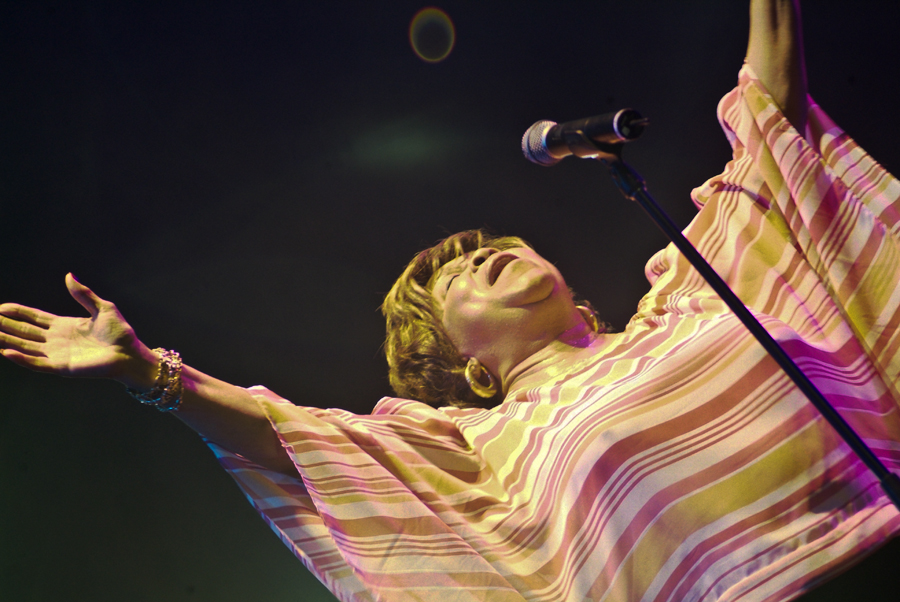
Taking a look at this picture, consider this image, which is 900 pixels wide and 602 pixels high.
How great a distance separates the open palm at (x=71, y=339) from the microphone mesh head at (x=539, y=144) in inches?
27.3

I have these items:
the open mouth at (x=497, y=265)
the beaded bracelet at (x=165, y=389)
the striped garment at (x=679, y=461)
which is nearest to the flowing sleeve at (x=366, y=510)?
the striped garment at (x=679, y=461)

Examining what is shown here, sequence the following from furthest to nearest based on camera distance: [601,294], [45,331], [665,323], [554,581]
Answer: [601,294] → [665,323] → [554,581] → [45,331]

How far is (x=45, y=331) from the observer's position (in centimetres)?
97

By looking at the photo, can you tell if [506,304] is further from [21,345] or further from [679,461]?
[21,345]

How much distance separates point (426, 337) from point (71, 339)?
0.88 metres

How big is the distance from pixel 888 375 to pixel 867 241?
0.25m

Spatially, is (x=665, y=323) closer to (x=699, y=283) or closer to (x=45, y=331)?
(x=699, y=283)

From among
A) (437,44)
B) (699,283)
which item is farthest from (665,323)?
(437,44)

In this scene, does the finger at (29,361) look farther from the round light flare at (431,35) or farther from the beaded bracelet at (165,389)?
the round light flare at (431,35)

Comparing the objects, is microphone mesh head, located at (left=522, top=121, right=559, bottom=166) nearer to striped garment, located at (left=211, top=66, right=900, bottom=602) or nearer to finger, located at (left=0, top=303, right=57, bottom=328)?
striped garment, located at (left=211, top=66, right=900, bottom=602)

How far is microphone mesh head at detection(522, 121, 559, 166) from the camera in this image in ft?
2.76

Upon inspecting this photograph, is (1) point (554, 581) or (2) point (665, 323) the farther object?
(2) point (665, 323)

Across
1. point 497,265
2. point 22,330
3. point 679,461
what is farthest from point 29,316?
point 679,461

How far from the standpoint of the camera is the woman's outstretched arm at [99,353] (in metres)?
0.92
